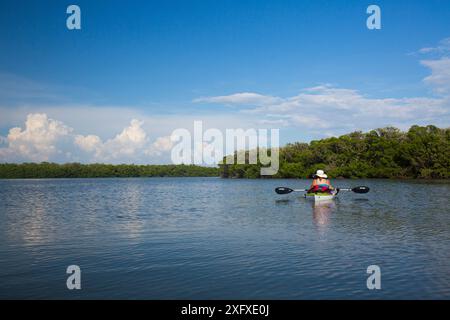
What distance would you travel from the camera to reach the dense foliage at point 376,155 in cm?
8131

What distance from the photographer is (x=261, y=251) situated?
13664 millimetres

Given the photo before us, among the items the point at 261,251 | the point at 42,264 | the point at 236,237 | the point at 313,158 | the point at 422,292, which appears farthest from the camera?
the point at 313,158

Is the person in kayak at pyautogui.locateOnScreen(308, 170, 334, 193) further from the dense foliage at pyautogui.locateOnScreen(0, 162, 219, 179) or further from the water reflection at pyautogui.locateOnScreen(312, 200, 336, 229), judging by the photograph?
the dense foliage at pyautogui.locateOnScreen(0, 162, 219, 179)

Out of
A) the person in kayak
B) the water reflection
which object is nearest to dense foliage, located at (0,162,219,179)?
the person in kayak

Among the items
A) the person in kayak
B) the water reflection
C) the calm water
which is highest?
the person in kayak

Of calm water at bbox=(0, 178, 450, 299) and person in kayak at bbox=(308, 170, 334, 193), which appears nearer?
calm water at bbox=(0, 178, 450, 299)

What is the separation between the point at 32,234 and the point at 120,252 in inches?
244

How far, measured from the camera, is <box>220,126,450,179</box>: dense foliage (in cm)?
8131

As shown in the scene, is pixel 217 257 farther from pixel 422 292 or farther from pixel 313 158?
pixel 313 158

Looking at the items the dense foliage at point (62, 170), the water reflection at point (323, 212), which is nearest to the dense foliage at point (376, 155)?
the water reflection at point (323, 212)

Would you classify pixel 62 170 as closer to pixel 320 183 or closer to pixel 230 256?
pixel 320 183

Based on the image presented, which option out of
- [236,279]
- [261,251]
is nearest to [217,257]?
[261,251]

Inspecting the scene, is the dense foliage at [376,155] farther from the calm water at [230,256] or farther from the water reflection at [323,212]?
the calm water at [230,256]
